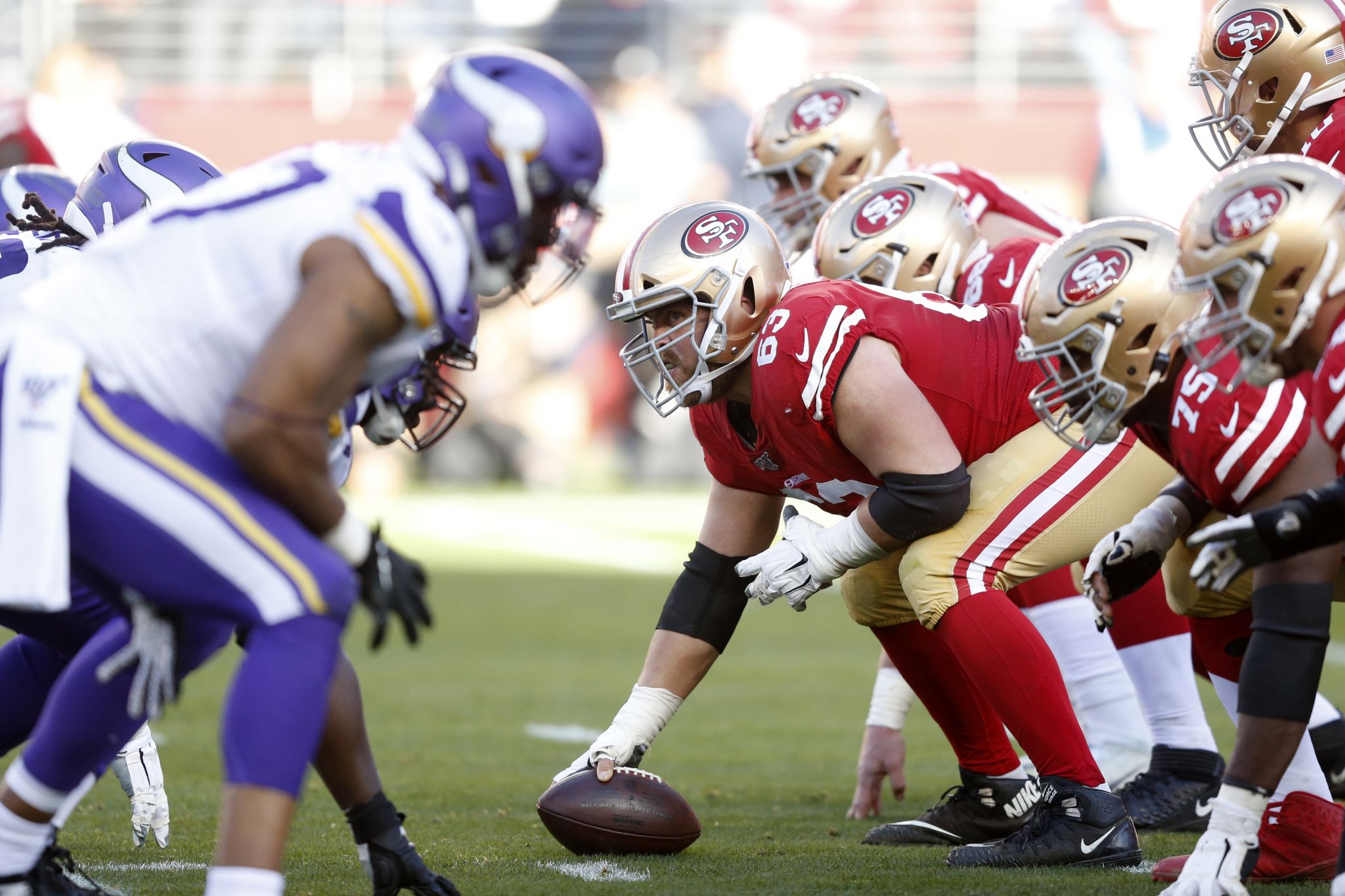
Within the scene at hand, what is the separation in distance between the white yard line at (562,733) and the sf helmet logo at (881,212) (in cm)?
194

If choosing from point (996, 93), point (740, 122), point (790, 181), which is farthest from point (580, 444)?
point (790, 181)

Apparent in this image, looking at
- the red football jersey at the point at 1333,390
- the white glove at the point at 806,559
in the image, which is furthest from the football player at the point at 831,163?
the red football jersey at the point at 1333,390

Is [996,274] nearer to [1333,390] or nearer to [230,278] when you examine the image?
[1333,390]

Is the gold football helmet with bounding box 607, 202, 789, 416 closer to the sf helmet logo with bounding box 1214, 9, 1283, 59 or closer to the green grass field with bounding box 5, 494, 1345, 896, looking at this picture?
the green grass field with bounding box 5, 494, 1345, 896

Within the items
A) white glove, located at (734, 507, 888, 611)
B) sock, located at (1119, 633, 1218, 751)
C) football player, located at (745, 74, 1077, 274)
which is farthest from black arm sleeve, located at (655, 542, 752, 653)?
football player, located at (745, 74, 1077, 274)

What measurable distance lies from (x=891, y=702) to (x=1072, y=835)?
96 centimetres

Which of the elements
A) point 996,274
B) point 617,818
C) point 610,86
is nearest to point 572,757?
point 617,818

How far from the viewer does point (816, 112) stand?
5059 mm

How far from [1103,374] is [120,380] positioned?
5.91 ft

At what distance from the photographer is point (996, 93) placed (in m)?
16.9

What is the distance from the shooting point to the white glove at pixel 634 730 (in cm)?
371

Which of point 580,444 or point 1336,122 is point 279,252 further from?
point 580,444

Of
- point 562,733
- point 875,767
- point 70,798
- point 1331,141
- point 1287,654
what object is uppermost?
point 1331,141

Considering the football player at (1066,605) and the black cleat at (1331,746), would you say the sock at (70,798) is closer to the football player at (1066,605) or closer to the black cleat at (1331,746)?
the football player at (1066,605)
